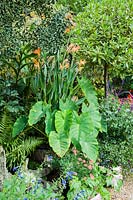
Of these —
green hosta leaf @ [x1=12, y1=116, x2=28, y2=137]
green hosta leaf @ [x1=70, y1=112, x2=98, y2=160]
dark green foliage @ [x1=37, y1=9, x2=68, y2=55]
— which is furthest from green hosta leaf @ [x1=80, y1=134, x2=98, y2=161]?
dark green foliage @ [x1=37, y1=9, x2=68, y2=55]

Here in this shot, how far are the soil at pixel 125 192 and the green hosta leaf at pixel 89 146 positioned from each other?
0.49 m

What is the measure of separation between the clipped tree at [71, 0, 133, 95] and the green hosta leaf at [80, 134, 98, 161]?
3.33 feet

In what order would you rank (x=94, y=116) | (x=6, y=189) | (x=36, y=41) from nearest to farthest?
(x=6, y=189) → (x=36, y=41) → (x=94, y=116)

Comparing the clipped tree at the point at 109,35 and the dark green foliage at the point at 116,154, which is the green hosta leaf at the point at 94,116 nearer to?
the dark green foliage at the point at 116,154

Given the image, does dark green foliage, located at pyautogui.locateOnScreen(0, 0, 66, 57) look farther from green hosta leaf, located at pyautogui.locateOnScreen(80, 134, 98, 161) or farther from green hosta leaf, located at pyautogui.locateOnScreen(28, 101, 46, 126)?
green hosta leaf, located at pyautogui.locateOnScreen(80, 134, 98, 161)

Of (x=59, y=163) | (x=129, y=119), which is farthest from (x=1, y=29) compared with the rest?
(x=129, y=119)

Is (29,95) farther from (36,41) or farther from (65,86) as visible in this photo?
(36,41)

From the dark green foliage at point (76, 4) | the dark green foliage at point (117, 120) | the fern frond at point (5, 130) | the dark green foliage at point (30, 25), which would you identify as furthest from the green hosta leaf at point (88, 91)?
the dark green foliage at point (76, 4)

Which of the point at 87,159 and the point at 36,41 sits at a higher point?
the point at 36,41

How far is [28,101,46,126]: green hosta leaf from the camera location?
4199 mm

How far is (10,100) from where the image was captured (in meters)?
4.56

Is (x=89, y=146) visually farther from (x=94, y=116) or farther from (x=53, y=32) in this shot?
(x=53, y=32)

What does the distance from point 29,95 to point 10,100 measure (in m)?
0.29

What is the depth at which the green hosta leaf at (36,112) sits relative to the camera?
13.8 ft
